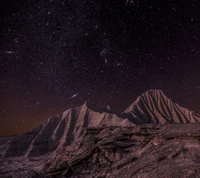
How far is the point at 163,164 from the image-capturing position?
12.0 meters

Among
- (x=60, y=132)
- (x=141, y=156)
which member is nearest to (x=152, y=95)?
(x=60, y=132)

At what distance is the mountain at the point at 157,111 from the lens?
79.4 metres

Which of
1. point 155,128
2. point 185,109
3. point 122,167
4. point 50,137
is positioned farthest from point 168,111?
point 122,167

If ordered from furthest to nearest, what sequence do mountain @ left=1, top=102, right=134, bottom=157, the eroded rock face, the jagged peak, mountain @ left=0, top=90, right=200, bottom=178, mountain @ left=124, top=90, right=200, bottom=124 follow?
the jagged peak, mountain @ left=124, top=90, right=200, bottom=124, mountain @ left=1, top=102, right=134, bottom=157, mountain @ left=0, top=90, right=200, bottom=178, the eroded rock face

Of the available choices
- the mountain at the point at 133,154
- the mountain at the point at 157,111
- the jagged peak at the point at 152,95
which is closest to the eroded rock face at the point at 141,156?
the mountain at the point at 133,154

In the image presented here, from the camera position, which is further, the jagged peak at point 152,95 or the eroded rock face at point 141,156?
the jagged peak at point 152,95

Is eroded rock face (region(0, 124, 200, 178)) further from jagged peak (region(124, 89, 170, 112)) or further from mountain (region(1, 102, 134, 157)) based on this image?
jagged peak (region(124, 89, 170, 112))

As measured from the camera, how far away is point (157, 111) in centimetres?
9206

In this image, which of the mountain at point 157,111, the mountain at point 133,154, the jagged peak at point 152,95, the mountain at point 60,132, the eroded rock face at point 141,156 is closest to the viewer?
the eroded rock face at point 141,156

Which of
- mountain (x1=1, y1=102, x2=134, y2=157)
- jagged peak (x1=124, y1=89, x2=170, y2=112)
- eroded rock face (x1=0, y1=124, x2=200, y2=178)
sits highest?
jagged peak (x1=124, y1=89, x2=170, y2=112)

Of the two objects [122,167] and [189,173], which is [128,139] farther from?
[189,173]

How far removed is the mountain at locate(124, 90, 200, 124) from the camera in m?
79.4

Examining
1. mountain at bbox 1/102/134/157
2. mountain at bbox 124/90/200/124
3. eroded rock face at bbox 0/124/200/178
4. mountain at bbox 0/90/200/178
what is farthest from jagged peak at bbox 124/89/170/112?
eroded rock face at bbox 0/124/200/178

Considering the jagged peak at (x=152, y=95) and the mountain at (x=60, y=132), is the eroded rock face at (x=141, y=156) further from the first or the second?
the jagged peak at (x=152, y=95)
